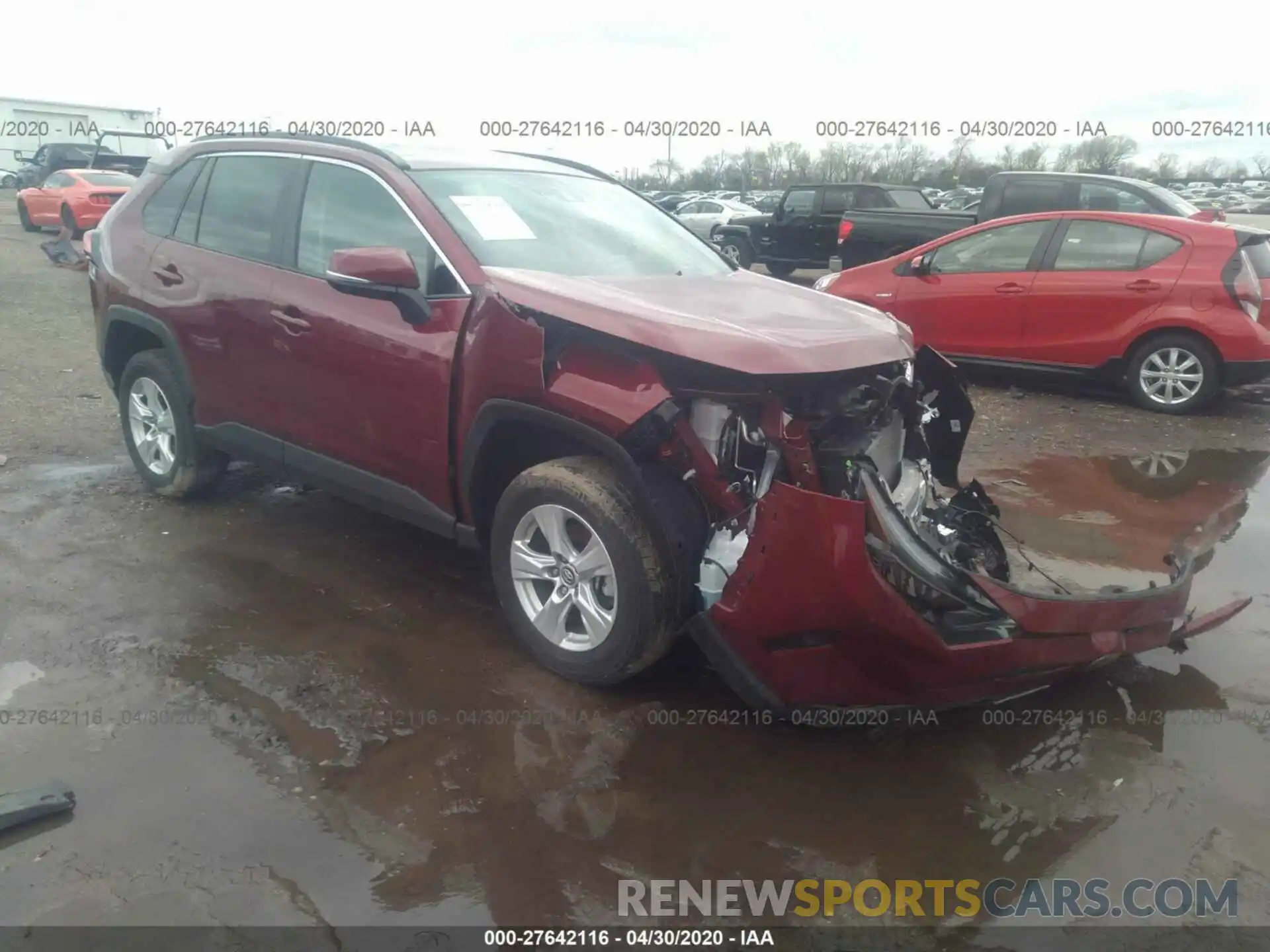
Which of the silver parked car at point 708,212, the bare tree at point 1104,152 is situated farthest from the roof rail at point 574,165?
the bare tree at point 1104,152

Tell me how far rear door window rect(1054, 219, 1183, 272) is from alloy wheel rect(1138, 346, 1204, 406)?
2.38 feet

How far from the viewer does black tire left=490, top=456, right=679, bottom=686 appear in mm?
3135

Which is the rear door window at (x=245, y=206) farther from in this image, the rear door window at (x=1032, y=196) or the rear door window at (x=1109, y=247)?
the rear door window at (x=1032, y=196)

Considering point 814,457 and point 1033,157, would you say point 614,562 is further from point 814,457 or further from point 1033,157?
point 1033,157

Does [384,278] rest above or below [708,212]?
above

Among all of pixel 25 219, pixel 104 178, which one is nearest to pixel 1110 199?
pixel 104 178

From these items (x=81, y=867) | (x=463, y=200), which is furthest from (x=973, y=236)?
(x=81, y=867)

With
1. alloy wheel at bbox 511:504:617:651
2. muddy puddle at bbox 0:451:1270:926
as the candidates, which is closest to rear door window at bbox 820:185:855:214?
muddy puddle at bbox 0:451:1270:926

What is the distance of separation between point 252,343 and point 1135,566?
4.26 m

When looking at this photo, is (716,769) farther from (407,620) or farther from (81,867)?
(81,867)

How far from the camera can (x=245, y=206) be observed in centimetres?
454

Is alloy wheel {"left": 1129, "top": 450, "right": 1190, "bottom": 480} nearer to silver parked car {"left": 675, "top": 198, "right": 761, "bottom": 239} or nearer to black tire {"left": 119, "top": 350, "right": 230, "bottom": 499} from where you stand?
black tire {"left": 119, "top": 350, "right": 230, "bottom": 499}

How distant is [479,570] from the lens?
14.8 ft

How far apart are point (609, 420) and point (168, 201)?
319 cm
